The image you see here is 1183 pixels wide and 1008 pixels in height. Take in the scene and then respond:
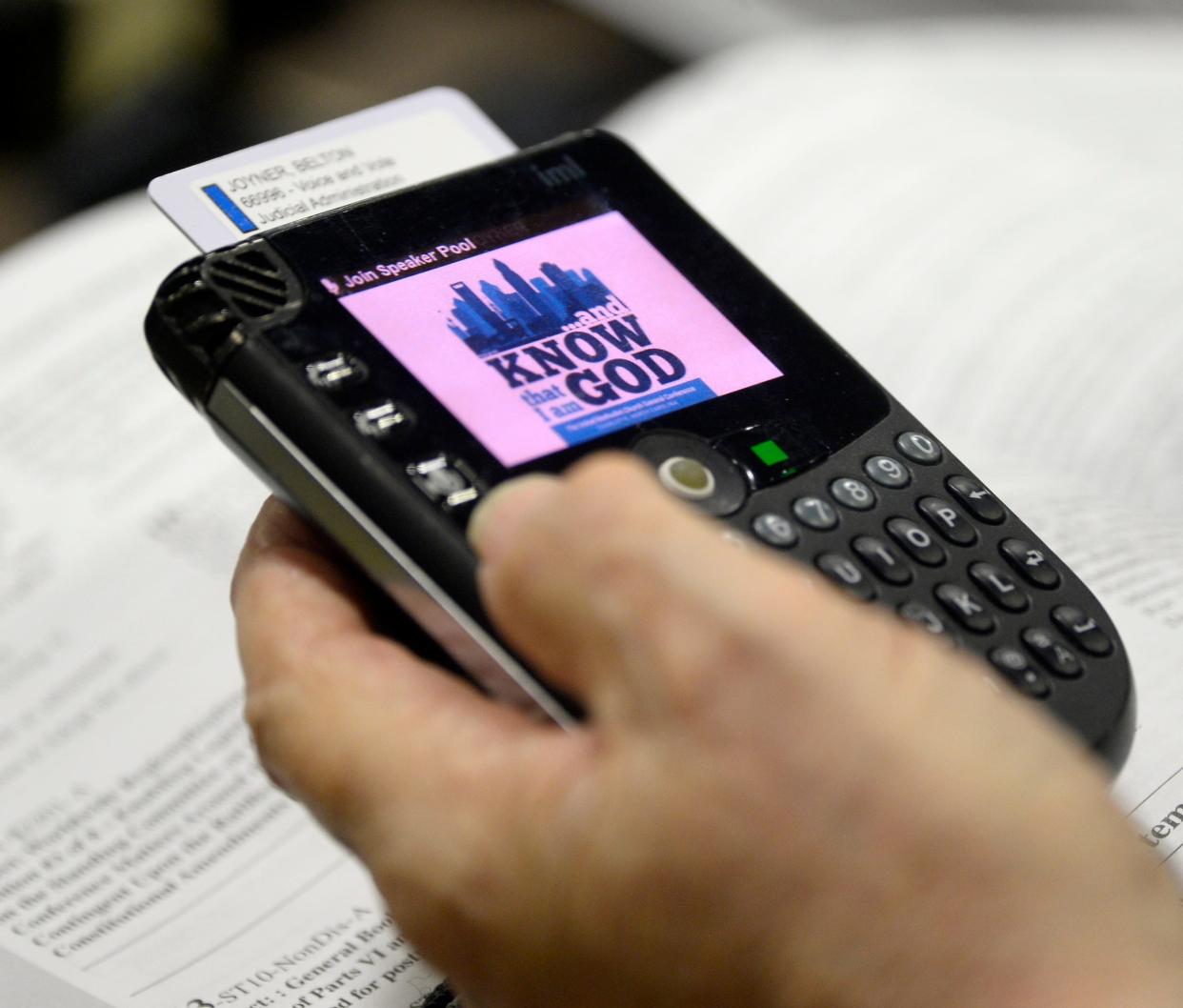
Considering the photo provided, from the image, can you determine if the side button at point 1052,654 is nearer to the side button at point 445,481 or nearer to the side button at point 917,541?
the side button at point 917,541

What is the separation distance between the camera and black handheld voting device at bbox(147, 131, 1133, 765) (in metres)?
0.30

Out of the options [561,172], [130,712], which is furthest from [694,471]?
[130,712]

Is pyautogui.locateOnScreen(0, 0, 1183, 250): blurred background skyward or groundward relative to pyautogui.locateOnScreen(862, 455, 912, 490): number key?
groundward

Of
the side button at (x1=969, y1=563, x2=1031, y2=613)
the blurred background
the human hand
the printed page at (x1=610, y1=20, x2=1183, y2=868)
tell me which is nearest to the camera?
the human hand

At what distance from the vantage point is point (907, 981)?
229 millimetres

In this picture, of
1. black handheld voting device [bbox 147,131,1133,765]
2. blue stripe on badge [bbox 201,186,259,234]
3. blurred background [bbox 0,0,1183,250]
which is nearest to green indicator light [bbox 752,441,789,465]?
black handheld voting device [bbox 147,131,1133,765]

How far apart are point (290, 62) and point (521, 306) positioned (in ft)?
2.45

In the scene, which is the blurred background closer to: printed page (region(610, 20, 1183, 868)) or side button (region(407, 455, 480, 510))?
printed page (region(610, 20, 1183, 868))

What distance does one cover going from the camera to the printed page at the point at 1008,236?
52 centimetres

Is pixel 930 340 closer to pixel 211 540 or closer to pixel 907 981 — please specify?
pixel 211 540

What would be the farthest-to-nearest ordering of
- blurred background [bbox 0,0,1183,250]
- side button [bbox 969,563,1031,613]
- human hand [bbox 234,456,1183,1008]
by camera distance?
blurred background [bbox 0,0,1183,250]
side button [bbox 969,563,1031,613]
human hand [bbox 234,456,1183,1008]

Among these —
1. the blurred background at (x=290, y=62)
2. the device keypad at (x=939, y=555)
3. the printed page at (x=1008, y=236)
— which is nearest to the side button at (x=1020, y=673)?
the device keypad at (x=939, y=555)

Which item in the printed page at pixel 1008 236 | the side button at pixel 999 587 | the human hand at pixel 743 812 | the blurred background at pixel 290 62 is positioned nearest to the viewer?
the human hand at pixel 743 812

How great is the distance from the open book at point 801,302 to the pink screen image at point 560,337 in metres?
0.15
